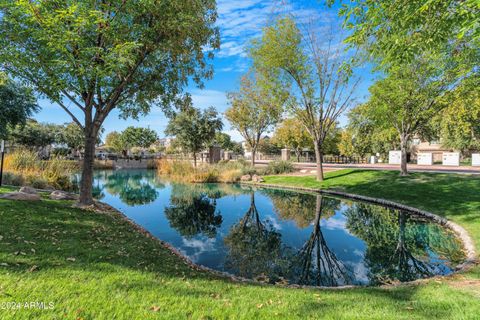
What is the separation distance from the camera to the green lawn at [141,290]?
279 cm

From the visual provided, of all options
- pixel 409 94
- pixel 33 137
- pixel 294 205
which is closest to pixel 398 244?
pixel 294 205

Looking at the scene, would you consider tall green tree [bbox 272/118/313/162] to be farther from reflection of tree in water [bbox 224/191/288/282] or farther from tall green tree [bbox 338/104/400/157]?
reflection of tree in water [bbox 224/191/288/282]

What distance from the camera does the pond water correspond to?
5828mm

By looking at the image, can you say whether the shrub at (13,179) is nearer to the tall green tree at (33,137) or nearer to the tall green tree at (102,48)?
the tall green tree at (102,48)

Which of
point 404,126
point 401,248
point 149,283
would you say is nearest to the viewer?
point 149,283

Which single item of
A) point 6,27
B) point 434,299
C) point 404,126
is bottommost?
point 434,299

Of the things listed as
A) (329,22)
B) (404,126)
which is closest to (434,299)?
(404,126)

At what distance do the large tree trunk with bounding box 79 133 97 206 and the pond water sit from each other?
214 cm

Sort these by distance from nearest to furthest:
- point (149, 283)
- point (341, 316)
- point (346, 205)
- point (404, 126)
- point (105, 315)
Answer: point (105, 315)
point (341, 316)
point (149, 283)
point (346, 205)
point (404, 126)

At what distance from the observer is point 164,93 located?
964cm

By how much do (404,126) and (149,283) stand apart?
18.3m

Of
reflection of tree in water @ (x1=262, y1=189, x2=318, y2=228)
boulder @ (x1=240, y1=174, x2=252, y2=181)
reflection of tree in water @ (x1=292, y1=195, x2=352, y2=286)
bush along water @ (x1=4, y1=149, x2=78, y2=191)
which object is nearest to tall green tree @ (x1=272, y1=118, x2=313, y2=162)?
boulder @ (x1=240, y1=174, x2=252, y2=181)

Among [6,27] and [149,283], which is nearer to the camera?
[149,283]

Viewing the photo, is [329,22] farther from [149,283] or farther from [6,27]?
[149,283]
